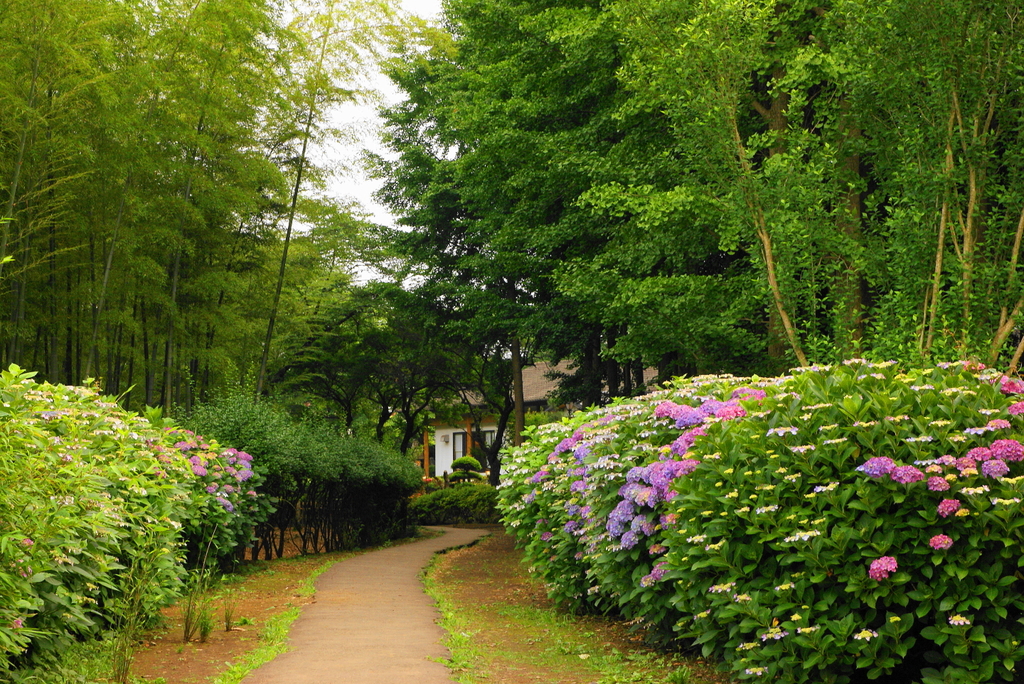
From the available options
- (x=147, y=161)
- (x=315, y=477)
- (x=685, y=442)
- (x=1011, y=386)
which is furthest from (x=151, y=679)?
(x=315, y=477)

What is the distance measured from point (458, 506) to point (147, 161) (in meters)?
14.4

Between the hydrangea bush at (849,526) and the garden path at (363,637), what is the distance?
1.44m

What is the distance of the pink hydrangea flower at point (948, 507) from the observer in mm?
3682

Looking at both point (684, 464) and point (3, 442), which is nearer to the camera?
point (3, 442)

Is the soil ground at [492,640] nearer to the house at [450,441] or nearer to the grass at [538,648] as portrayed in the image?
the grass at [538,648]

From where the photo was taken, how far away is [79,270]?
10758 mm

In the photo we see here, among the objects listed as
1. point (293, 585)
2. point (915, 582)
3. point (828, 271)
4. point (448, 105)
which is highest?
point (448, 105)

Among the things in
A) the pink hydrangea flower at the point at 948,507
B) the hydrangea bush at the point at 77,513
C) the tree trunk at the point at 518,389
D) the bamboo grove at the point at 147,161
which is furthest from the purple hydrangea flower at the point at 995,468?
the tree trunk at the point at 518,389

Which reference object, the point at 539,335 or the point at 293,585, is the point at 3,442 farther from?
the point at 539,335

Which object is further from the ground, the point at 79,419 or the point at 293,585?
the point at 79,419

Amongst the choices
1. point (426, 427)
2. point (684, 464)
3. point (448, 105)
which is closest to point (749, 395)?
point (684, 464)

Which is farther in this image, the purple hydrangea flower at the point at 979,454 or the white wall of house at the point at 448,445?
the white wall of house at the point at 448,445

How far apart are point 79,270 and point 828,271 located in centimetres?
841

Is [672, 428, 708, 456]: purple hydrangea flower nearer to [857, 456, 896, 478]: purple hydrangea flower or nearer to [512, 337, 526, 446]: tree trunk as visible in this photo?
[857, 456, 896, 478]: purple hydrangea flower
